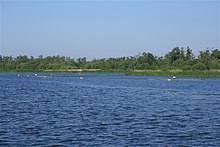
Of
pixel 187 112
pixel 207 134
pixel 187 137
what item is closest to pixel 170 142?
pixel 187 137

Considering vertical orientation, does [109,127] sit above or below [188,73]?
below

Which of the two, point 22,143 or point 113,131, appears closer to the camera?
point 22,143

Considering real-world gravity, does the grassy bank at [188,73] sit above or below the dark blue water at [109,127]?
above

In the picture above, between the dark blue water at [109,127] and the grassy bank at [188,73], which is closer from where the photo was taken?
the dark blue water at [109,127]

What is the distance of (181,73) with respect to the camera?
390 ft

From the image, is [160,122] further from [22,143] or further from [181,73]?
[181,73]

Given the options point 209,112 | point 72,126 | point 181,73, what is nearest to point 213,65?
point 181,73

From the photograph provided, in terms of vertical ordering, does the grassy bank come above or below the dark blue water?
above

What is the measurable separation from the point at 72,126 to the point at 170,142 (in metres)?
6.78

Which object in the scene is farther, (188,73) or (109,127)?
(188,73)

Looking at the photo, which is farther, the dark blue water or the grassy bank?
the grassy bank

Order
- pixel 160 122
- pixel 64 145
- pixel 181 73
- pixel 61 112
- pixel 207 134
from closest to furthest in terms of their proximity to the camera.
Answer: pixel 64 145
pixel 207 134
pixel 160 122
pixel 61 112
pixel 181 73

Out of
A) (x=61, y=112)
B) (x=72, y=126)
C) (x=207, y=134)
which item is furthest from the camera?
(x=61, y=112)

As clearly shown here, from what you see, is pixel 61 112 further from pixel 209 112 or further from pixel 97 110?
pixel 209 112
